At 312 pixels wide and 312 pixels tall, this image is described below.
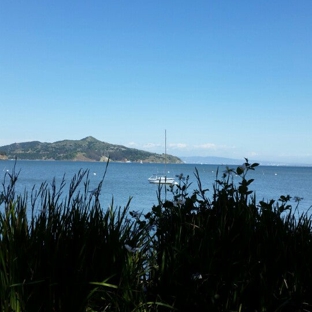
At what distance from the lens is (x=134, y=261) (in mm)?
2471

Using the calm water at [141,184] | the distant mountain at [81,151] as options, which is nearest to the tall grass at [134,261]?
the calm water at [141,184]

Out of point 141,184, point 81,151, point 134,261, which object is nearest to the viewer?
point 134,261

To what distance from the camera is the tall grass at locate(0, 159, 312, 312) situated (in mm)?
2133

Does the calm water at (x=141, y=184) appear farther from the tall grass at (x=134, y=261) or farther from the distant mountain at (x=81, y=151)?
the distant mountain at (x=81, y=151)

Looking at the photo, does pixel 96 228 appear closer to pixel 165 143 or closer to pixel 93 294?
pixel 93 294

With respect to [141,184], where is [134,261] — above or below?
above

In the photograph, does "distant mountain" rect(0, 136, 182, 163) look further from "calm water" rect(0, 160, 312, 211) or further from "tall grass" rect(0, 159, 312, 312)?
"tall grass" rect(0, 159, 312, 312)

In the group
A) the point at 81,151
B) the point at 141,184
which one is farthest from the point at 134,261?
the point at 81,151

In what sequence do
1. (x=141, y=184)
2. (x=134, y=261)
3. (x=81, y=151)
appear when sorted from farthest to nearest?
(x=81, y=151)
(x=141, y=184)
(x=134, y=261)

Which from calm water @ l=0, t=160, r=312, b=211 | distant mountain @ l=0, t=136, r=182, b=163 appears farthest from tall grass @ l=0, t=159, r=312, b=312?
distant mountain @ l=0, t=136, r=182, b=163

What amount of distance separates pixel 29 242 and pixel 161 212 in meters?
1.03

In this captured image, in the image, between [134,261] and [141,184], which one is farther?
[141,184]

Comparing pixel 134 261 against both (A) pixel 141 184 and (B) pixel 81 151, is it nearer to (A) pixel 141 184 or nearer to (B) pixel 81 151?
(A) pixel 141 184

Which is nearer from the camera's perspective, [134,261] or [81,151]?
[134,261]
